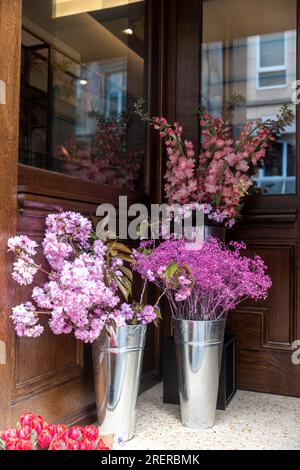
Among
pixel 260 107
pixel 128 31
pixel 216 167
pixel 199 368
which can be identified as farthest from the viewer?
pixel 128 31

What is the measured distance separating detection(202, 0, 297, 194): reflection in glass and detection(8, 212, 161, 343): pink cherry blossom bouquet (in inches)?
45.0

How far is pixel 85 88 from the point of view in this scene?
441 cm

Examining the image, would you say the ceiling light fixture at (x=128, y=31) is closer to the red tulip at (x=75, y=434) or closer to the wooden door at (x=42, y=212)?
the wooden door at (x=42, y=212)

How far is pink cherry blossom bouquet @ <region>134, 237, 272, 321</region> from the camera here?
1882mm

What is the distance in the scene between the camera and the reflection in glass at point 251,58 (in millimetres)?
2662

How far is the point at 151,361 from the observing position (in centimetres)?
261

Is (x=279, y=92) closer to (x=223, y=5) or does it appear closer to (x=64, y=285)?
(x=223, y=5)

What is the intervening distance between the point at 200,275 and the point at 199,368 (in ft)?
1.24

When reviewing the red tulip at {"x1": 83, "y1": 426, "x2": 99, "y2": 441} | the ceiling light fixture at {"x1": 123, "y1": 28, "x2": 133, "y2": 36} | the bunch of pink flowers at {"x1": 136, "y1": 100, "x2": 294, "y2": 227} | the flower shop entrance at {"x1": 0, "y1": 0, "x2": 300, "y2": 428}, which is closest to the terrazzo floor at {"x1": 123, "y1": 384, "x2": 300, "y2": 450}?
the flower shop entrance at {"x1": 0, "y1": 0, "x2": 300, "y2": 428}

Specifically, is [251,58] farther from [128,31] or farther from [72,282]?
[72,282]

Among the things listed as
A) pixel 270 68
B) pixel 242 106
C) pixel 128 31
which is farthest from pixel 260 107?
pixel 128 31
